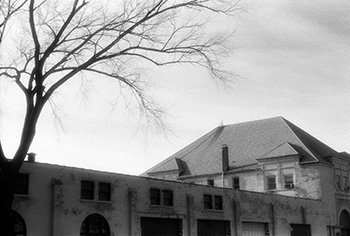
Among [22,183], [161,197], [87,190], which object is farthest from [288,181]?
[22,183]

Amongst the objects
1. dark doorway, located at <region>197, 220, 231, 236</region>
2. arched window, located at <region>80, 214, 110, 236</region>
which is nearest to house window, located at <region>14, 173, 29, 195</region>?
arched window, located at <region>80, 214, 110, 236</region>

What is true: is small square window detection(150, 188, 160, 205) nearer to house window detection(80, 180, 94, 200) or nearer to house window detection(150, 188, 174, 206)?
house window detection(150, 188, 174, 206)

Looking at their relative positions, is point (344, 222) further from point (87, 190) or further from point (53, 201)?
point (53, 201)

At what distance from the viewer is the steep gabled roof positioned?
54.2 metres

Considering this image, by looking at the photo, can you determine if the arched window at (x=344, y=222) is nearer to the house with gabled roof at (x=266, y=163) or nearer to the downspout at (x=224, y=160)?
the house with gabled roof at (x=266, y=163)

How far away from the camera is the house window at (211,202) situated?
3916 centimetres

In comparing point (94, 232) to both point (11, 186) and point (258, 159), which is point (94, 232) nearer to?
point (11, 186)

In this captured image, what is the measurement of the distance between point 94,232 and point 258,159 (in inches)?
1085

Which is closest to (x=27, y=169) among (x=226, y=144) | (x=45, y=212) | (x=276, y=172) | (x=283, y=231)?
(x=45, y=212)

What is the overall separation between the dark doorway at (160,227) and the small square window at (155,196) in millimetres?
1104

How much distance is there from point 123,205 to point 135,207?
0.97m

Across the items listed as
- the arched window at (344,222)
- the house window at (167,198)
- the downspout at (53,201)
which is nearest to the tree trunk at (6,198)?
the downspout at (53,201)

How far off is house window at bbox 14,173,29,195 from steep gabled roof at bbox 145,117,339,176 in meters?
31.3

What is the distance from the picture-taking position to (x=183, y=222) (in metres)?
36.5
